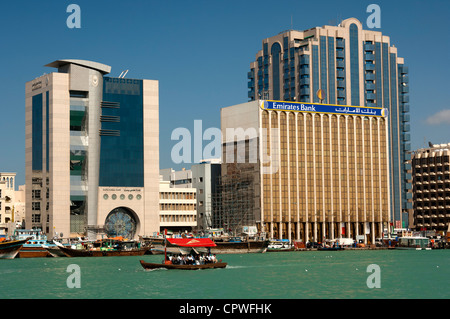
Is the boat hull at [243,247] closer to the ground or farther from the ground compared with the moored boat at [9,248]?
closer to the ground

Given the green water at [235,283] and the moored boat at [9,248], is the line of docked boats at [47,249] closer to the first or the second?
the moored boat at [9,248]

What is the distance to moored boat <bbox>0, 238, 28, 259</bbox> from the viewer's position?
155m

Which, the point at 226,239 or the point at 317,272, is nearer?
the point at 317,272

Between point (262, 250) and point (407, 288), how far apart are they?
10865cm

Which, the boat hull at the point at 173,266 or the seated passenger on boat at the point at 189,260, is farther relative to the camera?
the seated passenger on boat at the point at 189,260

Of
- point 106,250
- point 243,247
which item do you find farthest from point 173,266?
point 243,247

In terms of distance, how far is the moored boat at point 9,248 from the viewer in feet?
509

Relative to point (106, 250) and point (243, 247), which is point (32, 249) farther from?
point (243, 247)

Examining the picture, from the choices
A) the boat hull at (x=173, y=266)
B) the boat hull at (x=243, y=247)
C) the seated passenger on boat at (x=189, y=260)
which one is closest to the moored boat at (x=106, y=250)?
the boat hull at (x=243, y=247)
